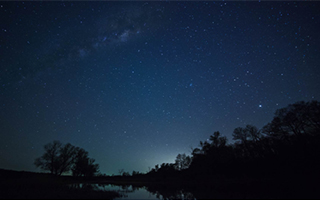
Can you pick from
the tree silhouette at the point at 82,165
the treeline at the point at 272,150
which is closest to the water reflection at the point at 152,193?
the treeline at the point at 272,150

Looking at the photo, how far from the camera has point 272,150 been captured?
48.0m

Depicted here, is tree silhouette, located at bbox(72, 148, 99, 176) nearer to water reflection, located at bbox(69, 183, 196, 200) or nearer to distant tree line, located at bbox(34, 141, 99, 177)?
distant tree line, located at bbox(34, 141, 99, 177)

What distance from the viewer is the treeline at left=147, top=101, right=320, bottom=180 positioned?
32.7 m

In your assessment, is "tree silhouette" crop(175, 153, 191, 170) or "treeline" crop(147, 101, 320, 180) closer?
"treeline" crop(147, 101, 320, 180)

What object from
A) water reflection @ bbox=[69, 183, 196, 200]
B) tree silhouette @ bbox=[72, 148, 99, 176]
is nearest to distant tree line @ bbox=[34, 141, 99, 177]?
tree silhouette @ bbox=[72, 148, 99, 176]

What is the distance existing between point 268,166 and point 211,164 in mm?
18657

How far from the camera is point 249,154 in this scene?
54.4 meters

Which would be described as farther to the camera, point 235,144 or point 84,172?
point 84,172

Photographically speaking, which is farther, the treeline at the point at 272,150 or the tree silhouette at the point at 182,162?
the tree silhouette at the point at 182,162

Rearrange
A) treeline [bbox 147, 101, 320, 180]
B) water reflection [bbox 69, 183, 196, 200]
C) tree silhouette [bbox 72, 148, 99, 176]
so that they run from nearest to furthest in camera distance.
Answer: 1. water reflection [bbox 69, 183, 196, 200]
2. treeline [bbox 147, 101, 320, 180]
3. tree silhouette [bbox 72, 148, 99, 176]

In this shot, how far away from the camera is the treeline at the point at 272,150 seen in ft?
107

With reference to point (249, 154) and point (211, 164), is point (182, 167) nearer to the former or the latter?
point (211, 164)

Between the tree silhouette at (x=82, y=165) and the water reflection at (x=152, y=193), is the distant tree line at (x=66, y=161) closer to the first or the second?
the tree silhouette at (x=82, y=165)

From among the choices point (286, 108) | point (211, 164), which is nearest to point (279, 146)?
point (286, 108)
